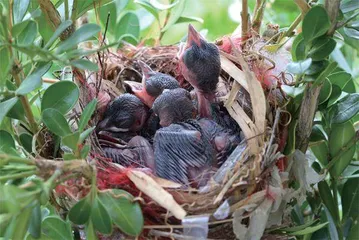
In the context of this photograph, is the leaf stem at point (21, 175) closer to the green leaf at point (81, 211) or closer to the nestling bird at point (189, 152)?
the green leaf at point (81, 211)

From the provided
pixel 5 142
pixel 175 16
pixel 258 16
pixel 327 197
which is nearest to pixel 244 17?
pixel 258 16

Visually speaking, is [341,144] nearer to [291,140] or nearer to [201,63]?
[291,140]

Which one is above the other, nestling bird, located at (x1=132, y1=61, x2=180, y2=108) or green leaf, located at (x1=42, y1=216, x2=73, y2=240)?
nestling bird, located at (x1=132, y1=61, x2=180, y2=108)

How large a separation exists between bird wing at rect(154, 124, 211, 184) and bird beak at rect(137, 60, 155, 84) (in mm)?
181

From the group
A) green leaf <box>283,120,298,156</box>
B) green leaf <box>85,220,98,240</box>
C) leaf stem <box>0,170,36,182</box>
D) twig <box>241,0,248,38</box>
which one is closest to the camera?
leaf stem <box>0,170,36,182</box>

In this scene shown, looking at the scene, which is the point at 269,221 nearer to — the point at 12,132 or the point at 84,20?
the point at 12,132

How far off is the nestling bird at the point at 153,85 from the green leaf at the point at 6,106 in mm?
293

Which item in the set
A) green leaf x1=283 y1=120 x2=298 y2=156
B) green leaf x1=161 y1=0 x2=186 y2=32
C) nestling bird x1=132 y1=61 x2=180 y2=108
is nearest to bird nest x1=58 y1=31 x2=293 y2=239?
green leaf x1=283 y1=120 x2=298 y2=156

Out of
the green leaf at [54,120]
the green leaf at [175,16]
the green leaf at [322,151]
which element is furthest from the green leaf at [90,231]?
the green leaf at [175,16]

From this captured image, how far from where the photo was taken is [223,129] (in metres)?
0.84

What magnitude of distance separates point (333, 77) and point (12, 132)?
16.9 inches

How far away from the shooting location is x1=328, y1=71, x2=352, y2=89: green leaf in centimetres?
81

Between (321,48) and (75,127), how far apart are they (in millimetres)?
349

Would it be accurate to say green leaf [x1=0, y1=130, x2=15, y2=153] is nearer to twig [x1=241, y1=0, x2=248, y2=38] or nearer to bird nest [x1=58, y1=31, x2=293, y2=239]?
bird nest [x1=58, y1=31, x2=293, y2=239]
